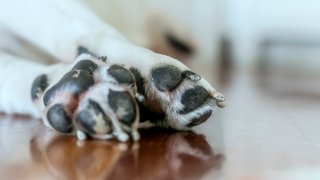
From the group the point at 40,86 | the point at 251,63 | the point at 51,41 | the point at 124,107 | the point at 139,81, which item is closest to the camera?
the point at 124,107

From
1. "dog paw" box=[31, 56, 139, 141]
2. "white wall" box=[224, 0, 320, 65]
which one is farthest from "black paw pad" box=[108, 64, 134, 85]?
"white wall" box=[224, 0, 320, 65]

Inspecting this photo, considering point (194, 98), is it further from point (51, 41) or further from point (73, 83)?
point (51, 41)

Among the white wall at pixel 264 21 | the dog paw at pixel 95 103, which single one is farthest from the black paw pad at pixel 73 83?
the white wall at pixel 264 21

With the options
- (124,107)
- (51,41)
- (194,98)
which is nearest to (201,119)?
(194,98)

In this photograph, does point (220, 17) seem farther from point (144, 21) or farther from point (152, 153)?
point (152, 153)

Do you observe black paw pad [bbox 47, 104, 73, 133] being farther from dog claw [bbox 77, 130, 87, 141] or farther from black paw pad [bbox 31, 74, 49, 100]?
black paw pad [bbox 31, 74, 49, 100]

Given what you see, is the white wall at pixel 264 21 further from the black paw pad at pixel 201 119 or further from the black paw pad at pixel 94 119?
the black paw pad at pixel 94 119

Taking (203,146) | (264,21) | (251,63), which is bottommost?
(251,63)
